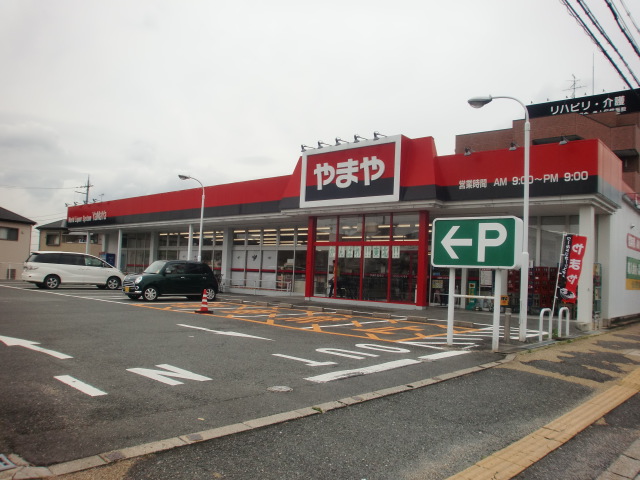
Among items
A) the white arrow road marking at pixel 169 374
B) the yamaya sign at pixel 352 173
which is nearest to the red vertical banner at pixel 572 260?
the yamaya sign at pixel 352 173

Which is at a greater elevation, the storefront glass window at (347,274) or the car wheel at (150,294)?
the storefront glass window at (347,274)

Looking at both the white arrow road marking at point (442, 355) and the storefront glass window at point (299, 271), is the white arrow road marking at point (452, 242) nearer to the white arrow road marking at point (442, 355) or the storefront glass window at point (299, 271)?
the white arrow road marking at point (442, 355)

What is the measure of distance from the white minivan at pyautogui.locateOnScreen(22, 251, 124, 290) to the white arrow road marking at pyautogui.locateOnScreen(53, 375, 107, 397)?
20.6m

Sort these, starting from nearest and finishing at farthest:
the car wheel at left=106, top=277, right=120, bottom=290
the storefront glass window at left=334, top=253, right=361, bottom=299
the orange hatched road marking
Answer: the orange hatched road marking → the storefront glass window at left=334, top=253, right=361, bottom=299 → the car wheel at left=106, top=277, right=120, bottom=290

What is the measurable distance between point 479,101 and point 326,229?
35.5 feet

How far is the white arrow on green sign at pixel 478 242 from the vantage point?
9289 millimetres

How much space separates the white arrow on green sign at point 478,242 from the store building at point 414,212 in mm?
6652

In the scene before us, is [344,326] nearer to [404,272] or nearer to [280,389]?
[404,272]

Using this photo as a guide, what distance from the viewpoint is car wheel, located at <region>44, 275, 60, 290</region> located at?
938 inches

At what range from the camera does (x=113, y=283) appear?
1015 inches

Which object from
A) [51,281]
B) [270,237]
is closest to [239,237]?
[270,237]

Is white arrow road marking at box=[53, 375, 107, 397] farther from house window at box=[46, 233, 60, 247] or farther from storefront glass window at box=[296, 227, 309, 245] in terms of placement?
house window at box=[46, 233, 60, 247]

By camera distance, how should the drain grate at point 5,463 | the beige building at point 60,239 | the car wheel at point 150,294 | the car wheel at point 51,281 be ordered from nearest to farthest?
the drain grate at point 5,463
the car wheel at point 150,294
the car wheel at point 51,281
the beige building at point 60,239

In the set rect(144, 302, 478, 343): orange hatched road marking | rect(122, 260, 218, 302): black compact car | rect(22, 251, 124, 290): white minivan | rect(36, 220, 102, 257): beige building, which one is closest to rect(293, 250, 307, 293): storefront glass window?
rect(122, 260, 218, 302): black compact car
